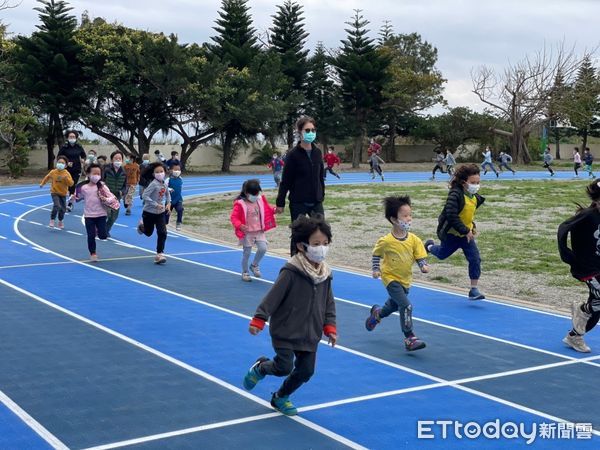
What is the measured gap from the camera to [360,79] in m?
59.1

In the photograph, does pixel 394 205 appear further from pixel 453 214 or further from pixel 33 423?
pixel 33 423

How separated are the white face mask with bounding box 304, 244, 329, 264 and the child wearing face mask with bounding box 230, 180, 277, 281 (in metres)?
6.38

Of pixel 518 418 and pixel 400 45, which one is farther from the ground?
pixel 400 45

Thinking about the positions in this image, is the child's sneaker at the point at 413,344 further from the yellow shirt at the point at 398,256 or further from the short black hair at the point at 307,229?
the short black hair at the point at 307,229

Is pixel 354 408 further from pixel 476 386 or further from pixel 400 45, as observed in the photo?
pixel 400 45

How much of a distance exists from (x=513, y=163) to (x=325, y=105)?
14257 millimetres

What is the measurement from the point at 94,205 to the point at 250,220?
3.39 metres

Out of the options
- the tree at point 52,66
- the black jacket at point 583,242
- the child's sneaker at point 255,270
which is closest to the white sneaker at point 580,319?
the black jacket at point 583,242

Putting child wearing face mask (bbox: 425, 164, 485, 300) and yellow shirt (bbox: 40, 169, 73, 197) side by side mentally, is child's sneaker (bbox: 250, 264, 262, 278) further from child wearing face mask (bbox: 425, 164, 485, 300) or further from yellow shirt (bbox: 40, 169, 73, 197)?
yellow shirt (bbox: 40, 169, 73, 197)

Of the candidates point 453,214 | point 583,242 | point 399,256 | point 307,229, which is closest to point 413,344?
point 399,256

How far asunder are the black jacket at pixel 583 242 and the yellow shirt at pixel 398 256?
4.46 ft

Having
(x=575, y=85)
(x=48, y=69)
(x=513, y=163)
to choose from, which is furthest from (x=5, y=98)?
(x=575, y=85)

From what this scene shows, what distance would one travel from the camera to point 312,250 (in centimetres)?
609

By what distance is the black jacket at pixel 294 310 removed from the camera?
19.7ft
